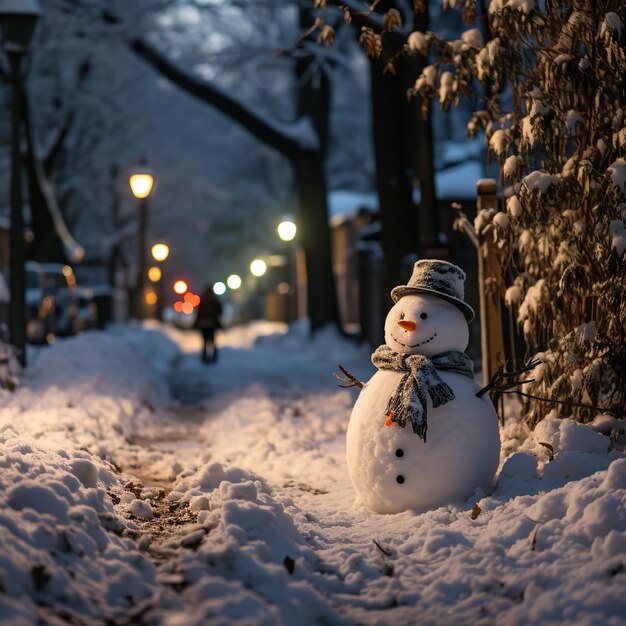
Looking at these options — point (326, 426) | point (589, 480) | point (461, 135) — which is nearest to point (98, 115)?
point (461, 135)

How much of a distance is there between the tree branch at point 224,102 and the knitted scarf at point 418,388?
46.6 ft

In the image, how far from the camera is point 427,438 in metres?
7.06

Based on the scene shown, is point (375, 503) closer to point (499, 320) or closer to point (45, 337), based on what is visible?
point (499, 320)

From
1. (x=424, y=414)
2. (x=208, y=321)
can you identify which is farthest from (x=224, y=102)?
(x=424, y=414)

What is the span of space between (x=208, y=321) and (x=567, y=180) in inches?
616

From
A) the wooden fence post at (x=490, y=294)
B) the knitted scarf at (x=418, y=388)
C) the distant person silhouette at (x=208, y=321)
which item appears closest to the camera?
the knitted scarf at (x=418, y=388)

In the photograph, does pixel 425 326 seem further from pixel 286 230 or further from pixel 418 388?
pixel 286 230

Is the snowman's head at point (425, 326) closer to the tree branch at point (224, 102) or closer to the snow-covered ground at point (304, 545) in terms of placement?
the snow-covered ground at point (304, 545)

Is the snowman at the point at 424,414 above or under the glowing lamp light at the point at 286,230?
above

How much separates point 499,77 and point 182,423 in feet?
22.4

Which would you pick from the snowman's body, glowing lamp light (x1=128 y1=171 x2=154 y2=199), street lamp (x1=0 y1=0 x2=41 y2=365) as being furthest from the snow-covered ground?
glowing lamp light (x1=128 y1=171 x2=154 y2=199)

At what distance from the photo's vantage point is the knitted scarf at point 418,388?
695 cm

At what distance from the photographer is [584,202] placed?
26.0 ft

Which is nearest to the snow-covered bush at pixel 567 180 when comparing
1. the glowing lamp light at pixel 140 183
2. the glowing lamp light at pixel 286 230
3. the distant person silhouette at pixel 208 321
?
the glowing lamp light at pixel 140 183
